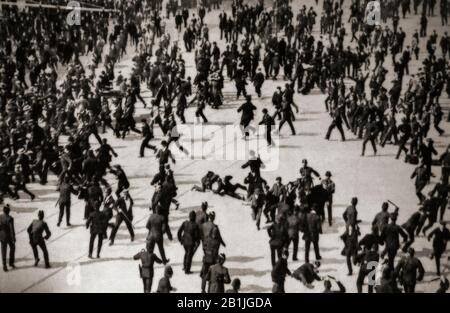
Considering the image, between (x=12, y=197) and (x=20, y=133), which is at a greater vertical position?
(x=20, y=133)

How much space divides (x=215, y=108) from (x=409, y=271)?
14008 millimetres

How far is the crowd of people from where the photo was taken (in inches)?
600

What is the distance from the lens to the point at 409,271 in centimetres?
1409

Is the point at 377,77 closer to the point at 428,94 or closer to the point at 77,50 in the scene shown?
the point at 428,94

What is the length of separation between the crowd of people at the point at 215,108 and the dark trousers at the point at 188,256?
62 mm

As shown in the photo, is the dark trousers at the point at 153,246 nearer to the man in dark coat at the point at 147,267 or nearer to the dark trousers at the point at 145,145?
the man in dark coat at the point at 147,267

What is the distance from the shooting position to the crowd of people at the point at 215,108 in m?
15.2

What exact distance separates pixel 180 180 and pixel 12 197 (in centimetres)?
470

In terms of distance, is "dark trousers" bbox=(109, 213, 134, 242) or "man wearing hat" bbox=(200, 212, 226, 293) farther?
"dark trousers" bbox=(109, 213, 134, 242)

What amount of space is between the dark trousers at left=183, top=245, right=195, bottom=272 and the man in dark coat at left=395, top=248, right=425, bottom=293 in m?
4.21

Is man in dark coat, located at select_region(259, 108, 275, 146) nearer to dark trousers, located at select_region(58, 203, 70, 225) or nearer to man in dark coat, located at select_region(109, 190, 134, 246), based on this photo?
man in dark coat, located at select_region(109, 190, 134, 246)

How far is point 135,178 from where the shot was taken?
2128 cm

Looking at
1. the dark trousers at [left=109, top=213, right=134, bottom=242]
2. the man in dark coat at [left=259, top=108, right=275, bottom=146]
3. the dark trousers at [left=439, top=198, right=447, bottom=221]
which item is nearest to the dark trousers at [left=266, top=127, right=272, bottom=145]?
the man in dark coat at [left=259, top=108, right=275, bottom=146]
